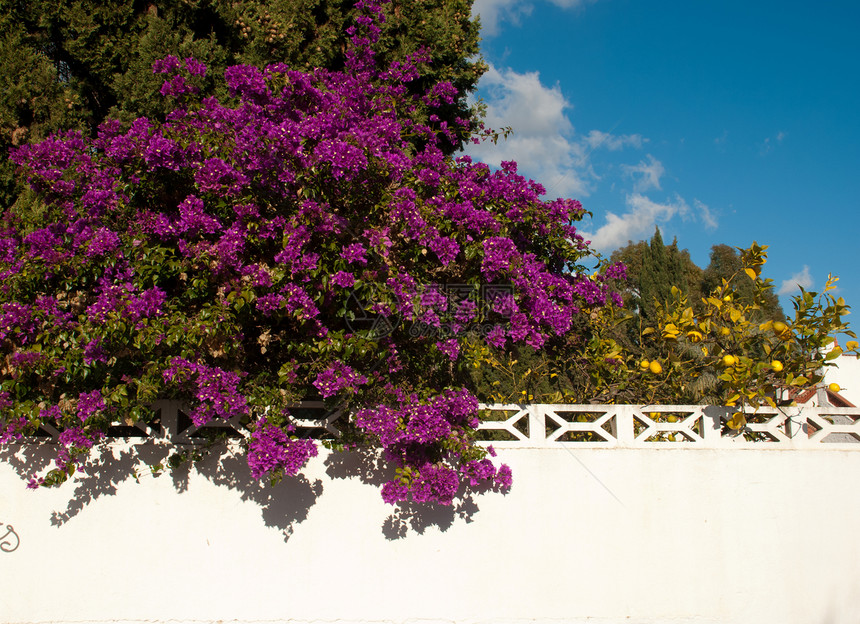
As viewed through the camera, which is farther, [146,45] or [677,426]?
[146,45]

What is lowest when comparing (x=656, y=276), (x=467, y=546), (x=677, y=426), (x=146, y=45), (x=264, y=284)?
(x=467, y=546)

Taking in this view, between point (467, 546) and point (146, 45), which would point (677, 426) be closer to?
point (467, 546)

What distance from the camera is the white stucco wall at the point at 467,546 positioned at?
15.8ft

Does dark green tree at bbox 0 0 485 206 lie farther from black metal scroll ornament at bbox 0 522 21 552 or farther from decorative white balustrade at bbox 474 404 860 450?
decorative white balustrade at bbox 474 404 860 450

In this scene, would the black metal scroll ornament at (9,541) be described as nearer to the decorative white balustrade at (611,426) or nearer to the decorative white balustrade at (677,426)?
the decorative white balustrade at (611,426)

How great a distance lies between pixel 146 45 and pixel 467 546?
5971 mm

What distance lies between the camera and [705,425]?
207 inches

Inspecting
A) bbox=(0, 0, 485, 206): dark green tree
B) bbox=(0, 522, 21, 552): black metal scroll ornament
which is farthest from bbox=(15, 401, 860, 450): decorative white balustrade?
bbox=(0, 0, 485, 206): dark green tree

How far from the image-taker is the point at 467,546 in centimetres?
495

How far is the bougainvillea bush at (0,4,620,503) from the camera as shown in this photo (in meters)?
4.23

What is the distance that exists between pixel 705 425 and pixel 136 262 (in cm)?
482

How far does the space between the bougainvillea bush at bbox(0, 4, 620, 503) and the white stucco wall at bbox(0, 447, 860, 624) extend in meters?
0.41

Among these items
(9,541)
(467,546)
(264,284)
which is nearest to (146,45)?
(264,284)

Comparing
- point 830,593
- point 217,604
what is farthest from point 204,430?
point 830,593
